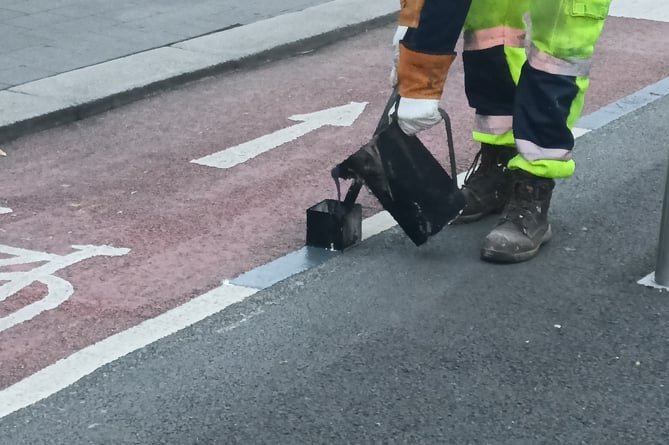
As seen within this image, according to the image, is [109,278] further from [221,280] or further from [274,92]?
[274,92]

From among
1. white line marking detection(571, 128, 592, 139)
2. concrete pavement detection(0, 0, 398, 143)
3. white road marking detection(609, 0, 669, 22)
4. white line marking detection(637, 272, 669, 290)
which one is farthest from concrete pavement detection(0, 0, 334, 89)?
white line marking detection(637, 272, 669, 290)

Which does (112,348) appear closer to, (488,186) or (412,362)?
(412,362)

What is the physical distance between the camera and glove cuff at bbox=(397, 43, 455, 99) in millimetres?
4344

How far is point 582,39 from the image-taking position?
450 cm

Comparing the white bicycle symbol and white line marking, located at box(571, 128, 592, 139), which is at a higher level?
the white bicycle symbol

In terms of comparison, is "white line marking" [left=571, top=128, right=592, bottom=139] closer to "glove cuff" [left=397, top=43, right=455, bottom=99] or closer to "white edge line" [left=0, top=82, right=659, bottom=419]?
"white edge line" [left=0, top=82, right=659, bottom=419]

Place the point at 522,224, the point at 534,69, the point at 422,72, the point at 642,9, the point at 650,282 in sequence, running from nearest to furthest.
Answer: the point at 422,72
the point at 650,282
the point at 534,69
the point at 522,224
the point at 642,9

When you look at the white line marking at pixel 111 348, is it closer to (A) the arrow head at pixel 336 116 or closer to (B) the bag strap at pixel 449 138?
(B) the bag strap at pixel 449 138

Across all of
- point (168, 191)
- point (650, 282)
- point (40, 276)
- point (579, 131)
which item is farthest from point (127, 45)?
point (650, 282)

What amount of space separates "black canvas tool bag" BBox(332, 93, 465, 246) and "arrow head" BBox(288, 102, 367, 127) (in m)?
2.01

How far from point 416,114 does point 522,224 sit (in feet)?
2.06

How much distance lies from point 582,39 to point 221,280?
1526mm

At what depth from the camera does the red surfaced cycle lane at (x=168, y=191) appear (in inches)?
170

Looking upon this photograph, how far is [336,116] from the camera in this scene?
6715 millimetres
